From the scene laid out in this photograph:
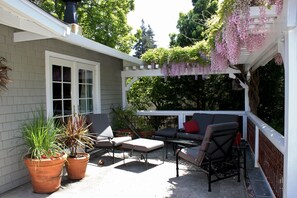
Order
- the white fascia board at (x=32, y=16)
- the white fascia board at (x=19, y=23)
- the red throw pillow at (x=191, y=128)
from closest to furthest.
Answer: the white fascia board at (x=32, y=16) < the white fascia board at (x=19, y=23) < the red throw pillow at (x=191, y=128)

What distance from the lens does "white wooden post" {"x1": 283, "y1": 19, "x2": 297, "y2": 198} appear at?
253 centimetres

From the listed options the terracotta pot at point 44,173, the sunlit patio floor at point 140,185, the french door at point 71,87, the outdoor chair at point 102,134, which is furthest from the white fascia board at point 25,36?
the sunlit patio floor at point 140,185

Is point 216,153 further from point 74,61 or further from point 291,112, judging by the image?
point 74,61

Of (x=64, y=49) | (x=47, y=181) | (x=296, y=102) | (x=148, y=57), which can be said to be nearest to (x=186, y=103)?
(x=148, y=57)

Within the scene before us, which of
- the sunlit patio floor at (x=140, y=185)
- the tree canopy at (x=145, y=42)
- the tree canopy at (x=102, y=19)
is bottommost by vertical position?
the sunlit patio floor at (x=140, y=185)

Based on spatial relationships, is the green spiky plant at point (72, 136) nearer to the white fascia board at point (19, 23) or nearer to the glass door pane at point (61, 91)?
the glass door pane at point (61, 91)

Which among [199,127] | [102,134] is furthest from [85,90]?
[199,127]

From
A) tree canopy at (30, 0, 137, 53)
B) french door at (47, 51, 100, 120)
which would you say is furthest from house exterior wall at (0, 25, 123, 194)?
A: tree canopy at (30, 0, 137, 53)

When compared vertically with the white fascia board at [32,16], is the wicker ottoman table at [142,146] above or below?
below

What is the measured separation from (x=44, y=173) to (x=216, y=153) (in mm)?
2698

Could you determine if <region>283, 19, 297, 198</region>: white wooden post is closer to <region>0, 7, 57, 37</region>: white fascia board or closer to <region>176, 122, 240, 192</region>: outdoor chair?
<region>176, 122, 240, 192</region>: outdoor chair

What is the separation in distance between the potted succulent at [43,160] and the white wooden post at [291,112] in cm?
312

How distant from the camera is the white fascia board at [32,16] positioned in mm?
3377

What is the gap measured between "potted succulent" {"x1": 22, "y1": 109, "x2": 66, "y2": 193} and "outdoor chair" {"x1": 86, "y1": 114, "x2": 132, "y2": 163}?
1588mm
